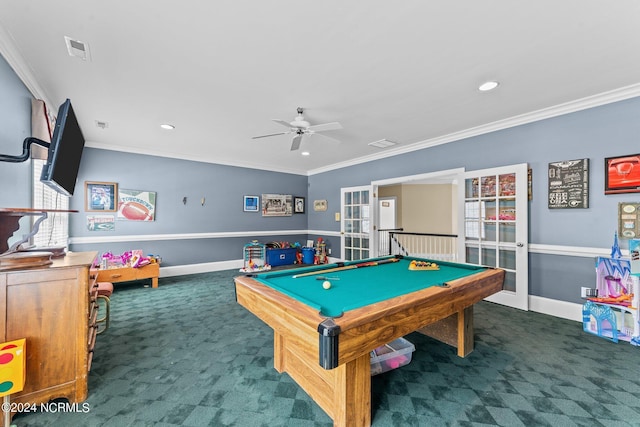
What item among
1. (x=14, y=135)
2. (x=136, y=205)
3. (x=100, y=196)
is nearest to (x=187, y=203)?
(x=136, y=205)

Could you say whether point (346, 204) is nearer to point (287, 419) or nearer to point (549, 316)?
point (549, 316)

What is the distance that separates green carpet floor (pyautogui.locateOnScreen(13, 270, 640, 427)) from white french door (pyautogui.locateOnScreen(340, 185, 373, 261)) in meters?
2.98

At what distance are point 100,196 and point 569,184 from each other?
7070 millimetres

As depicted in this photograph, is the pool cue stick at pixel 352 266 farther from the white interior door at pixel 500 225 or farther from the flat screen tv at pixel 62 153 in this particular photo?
the flat screen tv at pixel 62 153

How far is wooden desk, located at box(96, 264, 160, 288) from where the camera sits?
392 cm

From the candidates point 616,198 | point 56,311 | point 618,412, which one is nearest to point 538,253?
point 616,198

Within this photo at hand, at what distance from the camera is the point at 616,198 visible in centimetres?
272

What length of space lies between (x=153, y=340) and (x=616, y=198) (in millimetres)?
5103

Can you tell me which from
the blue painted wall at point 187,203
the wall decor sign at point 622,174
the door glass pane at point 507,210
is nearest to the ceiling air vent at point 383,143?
the door glass pane at point 507,210

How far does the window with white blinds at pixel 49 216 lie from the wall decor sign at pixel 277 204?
360cm

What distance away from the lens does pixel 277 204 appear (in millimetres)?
6656

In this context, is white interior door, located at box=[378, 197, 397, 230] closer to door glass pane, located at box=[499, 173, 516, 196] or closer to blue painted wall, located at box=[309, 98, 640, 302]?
blue painted wall, located at box=[309, 98, 640, 302]

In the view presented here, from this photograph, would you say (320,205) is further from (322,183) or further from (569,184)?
(569,184)

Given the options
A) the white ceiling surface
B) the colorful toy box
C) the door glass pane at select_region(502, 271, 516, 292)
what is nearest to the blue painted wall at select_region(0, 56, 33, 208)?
the white ceiling surface
